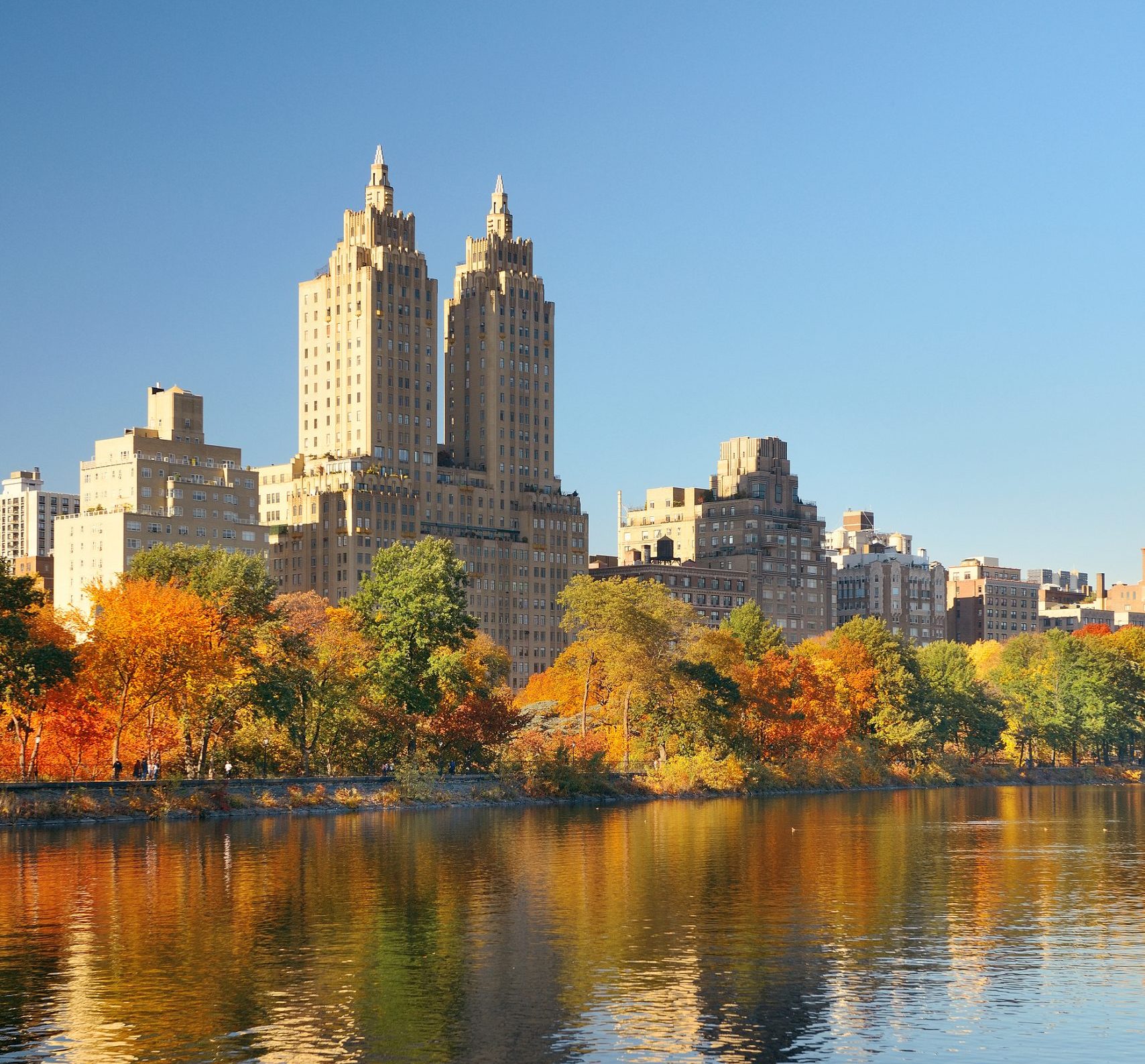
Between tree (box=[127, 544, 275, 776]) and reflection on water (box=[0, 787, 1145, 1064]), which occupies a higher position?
tree (box=[127, 544, 275, 776])

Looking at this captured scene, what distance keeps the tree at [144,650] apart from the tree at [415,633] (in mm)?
20821

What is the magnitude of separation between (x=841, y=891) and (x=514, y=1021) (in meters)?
31.0

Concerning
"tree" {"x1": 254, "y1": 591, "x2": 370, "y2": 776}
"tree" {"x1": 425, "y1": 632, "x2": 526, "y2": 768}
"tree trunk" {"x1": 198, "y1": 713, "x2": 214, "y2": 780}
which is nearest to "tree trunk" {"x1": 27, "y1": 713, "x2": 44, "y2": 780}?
"tree trunk" {"x1": 198, "y1": 713, "x2": 214, "y2": 780}

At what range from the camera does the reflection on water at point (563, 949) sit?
41219mm

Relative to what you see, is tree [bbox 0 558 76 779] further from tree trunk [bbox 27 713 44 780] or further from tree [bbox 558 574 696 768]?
tree [bbox 558 574 696 768]

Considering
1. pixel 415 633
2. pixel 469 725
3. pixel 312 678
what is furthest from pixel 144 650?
pixel 469 725

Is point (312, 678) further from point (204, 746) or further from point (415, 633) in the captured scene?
point (415, 633)

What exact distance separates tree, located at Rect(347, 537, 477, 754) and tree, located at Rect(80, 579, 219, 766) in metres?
20.8

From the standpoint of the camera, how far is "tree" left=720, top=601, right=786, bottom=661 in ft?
601

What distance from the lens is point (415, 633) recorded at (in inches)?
5546

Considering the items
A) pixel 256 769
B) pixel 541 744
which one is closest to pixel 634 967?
pixel 256 769

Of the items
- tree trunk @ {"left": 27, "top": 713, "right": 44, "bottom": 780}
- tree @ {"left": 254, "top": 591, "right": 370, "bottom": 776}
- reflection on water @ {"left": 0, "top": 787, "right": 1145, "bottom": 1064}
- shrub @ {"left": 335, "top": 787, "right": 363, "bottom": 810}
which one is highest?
tree @ {"left": 254, "top": 591, "right": 370, "bottom": 776}

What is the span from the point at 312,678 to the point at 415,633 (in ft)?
39.1

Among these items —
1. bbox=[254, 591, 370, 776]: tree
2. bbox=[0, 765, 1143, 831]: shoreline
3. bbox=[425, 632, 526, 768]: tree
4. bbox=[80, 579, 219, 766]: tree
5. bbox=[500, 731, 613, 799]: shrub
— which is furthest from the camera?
bbox=[425, 632, 526, 768]: tree
